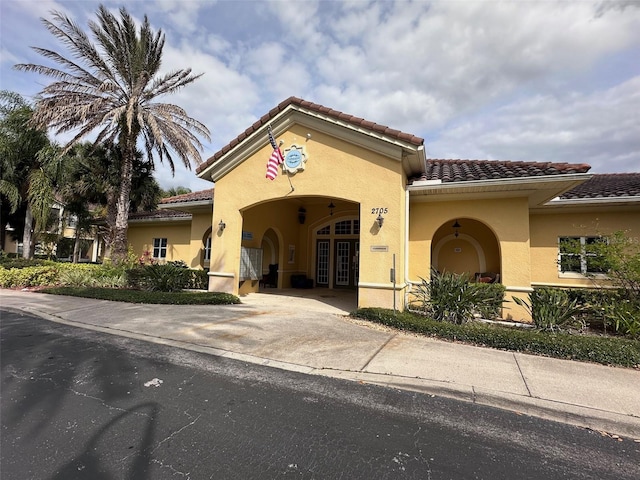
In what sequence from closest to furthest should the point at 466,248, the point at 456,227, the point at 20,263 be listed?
the point at 456,227, the point at 466,248, the point at 20,263

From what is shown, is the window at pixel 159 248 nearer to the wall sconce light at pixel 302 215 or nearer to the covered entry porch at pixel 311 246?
the covered entry porch at pixel 311 246

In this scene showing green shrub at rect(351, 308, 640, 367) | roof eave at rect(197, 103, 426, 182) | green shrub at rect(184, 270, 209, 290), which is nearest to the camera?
green shrub at rect(351, 308, 640, 367)

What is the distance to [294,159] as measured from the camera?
10.3m

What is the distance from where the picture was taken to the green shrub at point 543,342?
217 inches

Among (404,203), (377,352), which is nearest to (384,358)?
(377,352)

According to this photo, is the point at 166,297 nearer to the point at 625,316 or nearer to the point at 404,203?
the point at 404,203

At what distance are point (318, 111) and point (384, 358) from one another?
7.30 metres

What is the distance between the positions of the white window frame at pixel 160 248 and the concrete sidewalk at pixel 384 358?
24.7 ft

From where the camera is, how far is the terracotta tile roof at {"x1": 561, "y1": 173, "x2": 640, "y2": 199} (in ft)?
31.7

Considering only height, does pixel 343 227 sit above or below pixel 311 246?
above

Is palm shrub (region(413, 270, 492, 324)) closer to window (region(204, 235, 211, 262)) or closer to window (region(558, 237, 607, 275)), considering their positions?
window (region(558, 237, 607, 275))

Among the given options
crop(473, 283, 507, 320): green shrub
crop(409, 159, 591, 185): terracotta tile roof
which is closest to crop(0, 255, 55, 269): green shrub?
crop(409, 159, 591, 185): terracotta tile roof

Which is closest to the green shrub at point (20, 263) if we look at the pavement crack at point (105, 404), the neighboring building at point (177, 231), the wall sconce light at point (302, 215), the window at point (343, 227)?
the neighboring building at point (177, 231)

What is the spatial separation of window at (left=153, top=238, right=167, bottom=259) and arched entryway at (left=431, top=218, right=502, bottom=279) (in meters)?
13.1
